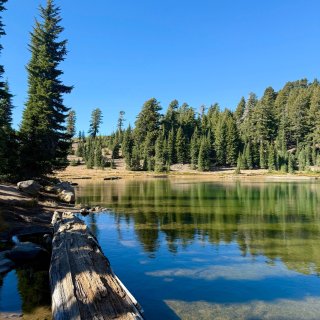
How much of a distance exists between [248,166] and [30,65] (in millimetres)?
97986

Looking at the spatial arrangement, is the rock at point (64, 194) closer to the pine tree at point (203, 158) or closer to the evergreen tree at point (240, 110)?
the pine tree at point (203, 158)

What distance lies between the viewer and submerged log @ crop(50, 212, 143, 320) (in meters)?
7.86

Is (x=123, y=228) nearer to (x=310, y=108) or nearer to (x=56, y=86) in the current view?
(x=56, y=86)

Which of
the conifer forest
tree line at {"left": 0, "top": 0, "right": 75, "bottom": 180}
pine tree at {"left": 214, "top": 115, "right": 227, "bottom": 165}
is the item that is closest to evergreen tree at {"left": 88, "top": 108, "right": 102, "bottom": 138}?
the conifer forest

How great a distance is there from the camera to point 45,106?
35.2 m

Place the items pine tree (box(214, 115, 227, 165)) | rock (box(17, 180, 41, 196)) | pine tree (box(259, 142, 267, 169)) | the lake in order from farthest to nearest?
pine tree (box(214, 115, 227, 165)) → pine tree (box(259, 142, 267, 169)) → rock (box(17, 180, 41, 196)) → the lake

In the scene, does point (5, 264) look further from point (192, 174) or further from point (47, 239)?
point (192, 174)

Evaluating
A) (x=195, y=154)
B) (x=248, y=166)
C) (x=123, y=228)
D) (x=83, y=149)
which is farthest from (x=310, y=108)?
(x=123, y=228)

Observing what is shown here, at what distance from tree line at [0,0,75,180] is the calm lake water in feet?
30.3

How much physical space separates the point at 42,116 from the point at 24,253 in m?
22.8

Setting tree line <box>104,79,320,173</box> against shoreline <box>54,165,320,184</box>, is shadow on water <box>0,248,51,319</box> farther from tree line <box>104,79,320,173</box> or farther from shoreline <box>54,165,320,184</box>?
tree line <box>104,79,320,173</box>

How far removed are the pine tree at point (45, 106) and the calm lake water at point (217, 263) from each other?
9.17 meters

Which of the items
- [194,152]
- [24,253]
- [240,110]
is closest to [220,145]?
[194,152]

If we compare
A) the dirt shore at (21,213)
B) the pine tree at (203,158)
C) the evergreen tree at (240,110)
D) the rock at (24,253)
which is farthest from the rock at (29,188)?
the evergreen tree at (240,110)
